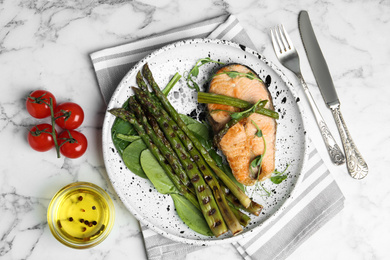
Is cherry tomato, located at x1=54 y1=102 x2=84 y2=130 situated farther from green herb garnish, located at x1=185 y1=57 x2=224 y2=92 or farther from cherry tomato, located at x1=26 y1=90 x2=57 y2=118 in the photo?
green herb garnish, located at x1=185 y1=57 x2=224 y2=92

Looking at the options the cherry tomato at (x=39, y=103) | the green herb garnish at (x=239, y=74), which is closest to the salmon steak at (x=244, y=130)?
the green herb garnish at (x=239, y=74)

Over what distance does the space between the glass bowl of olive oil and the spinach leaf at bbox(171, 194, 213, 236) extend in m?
0.48

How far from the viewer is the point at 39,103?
2762 mm

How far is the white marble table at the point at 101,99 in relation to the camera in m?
2.94

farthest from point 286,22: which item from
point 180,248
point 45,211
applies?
point 45,211

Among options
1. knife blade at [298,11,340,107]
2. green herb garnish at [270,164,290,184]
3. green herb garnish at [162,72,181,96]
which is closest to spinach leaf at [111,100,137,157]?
green herb garnish at [162,72,181,96]

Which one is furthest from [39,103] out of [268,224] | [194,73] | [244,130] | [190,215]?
[268,224]

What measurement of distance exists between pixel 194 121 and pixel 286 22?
1.14 metres

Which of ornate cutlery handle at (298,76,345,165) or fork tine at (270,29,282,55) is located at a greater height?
fork tine at (270,29,282,55)

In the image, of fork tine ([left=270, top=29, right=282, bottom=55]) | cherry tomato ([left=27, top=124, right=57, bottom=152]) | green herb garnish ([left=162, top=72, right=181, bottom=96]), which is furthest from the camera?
fork tine ([left=270, top=29, right=282, bottom=55])

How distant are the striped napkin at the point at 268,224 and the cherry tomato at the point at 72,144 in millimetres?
366

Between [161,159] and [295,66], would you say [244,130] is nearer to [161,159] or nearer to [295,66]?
[161,159]

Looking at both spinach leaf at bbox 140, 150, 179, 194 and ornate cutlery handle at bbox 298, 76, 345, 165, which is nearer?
spinach leaf at bbox 140, 150, 179, 194

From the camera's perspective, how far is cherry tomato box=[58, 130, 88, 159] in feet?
9.04
